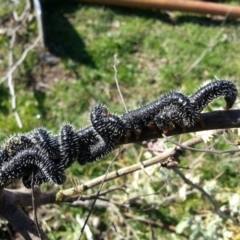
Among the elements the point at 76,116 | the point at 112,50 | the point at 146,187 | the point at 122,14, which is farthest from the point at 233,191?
the point at 122,14

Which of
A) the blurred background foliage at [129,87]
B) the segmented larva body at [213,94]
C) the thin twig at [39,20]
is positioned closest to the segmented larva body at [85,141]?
the segmented larva body at [213,94]

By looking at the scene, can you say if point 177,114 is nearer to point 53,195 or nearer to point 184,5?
point 53,195

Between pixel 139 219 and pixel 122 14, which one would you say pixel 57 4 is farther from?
pixel 139 219

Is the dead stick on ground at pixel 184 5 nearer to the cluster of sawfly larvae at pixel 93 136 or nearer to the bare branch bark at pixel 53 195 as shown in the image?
the bare branch bark at pixel 53 195

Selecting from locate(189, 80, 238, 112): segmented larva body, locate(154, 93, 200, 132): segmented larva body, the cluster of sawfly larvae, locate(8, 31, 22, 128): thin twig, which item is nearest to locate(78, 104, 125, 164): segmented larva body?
the cluster of sawfly larvae

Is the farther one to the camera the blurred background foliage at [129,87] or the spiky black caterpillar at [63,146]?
the blurred background foliage at [129,87]

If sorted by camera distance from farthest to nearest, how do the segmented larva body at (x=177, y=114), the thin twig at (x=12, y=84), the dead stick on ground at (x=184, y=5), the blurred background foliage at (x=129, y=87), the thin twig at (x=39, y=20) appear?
the dead stick on ground at (x=184, y=5)
the thin twig at (x=39, y=20)
the thin twig at (x=12, y=84)
the blurred background foliage at (x=129, y=87)
the segmented larva body at (x=177, y=114)

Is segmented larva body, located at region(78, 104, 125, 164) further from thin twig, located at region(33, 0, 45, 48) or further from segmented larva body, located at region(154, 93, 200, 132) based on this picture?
thin twig, located at region(33, 0, 45, 48)

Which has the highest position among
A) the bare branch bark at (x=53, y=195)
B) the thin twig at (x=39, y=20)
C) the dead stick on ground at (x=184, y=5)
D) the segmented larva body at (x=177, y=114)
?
the segmented larva body at (x=177, y=114)
